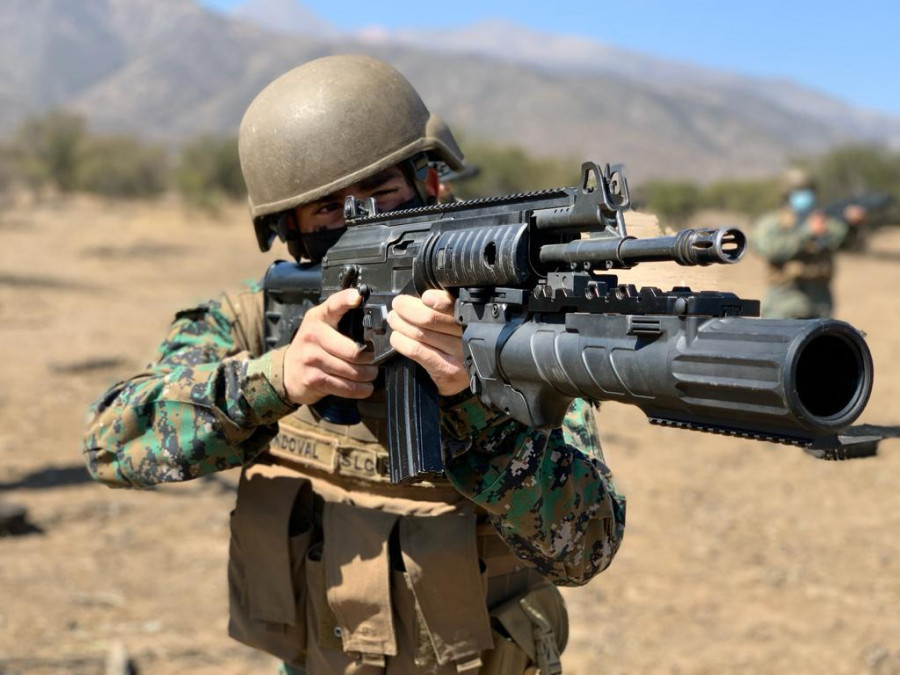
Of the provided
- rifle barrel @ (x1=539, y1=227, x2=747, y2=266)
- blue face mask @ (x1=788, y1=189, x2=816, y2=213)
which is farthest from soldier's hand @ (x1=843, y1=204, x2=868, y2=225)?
rifle barrel @ (x1=539, y1=227, x2=747, y2=266)

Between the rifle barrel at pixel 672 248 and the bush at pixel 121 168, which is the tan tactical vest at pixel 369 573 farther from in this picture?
the bush at pixel 121 168

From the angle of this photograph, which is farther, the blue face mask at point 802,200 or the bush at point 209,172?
the bush at point 209,172

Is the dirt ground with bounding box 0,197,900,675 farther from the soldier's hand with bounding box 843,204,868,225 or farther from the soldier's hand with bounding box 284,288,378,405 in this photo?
the soldier's hand with bounding box 843,204,868,225

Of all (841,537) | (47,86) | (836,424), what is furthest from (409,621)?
(47,86)

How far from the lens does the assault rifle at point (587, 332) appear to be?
1211 millimetres

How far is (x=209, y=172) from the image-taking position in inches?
1542

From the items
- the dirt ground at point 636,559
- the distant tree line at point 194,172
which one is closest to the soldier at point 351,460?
the dirt ground at point 636,559

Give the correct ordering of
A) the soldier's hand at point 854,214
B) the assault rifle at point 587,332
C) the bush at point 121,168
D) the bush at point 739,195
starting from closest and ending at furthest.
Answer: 1. the assault rifle at point 587,332
2. the soldier's hand at point 854,214
3. the bush at point 739,195
4. the bush at point 121,168

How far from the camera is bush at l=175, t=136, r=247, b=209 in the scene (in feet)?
119

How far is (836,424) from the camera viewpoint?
1.19 metres

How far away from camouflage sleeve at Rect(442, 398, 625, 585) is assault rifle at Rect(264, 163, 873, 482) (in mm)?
101

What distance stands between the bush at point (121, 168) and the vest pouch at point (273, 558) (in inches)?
1663

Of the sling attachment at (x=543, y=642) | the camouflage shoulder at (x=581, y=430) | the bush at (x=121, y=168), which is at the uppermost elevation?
the bush at (x=121, y=168)

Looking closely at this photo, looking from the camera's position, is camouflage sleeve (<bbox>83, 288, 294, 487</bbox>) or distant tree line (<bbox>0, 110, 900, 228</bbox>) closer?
camouflage sleeve (<bbox>83, 288, 294, 487</bbox>)
